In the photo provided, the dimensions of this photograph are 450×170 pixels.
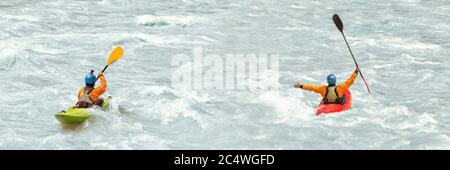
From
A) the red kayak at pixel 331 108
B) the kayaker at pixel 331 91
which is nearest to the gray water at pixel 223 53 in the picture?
the red kayak at pixel 331 108

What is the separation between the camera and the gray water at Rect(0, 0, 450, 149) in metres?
11.9

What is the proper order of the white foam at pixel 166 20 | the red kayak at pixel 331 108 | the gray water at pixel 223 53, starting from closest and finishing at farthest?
the gray water at pixel 223 53 < the red kayak at pixel 331 108 < the white foam at pixel 166 20

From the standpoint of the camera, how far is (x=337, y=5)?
28.8 metres

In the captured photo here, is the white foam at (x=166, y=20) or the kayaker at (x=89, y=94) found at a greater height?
the kayaker at (x=89, y=94)

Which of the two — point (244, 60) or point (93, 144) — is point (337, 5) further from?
point (93, 144)

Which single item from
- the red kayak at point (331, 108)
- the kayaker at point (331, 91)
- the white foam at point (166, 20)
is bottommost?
the white foam at point (166, 20)

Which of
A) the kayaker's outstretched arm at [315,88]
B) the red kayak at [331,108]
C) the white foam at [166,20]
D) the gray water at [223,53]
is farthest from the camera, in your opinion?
the white foam at [166,20]

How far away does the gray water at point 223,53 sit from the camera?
1191 cm

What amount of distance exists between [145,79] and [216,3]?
12.8m

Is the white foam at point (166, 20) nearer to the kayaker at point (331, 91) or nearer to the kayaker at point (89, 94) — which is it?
the kayaker at point (89, 94)

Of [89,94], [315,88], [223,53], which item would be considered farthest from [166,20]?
[315,88]
